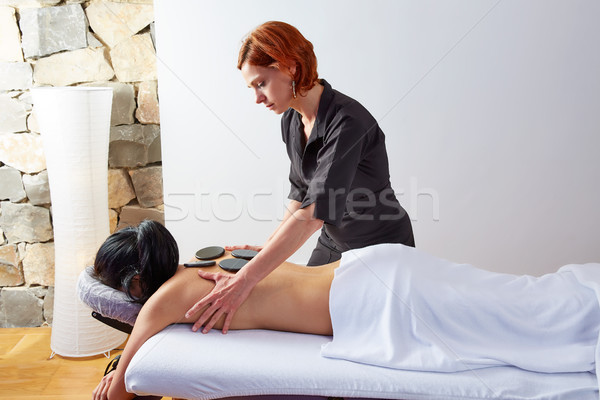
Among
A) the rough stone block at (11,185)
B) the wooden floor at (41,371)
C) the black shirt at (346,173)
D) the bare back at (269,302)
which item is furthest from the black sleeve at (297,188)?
the rough stone block at (11,185)

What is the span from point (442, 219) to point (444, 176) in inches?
8.6

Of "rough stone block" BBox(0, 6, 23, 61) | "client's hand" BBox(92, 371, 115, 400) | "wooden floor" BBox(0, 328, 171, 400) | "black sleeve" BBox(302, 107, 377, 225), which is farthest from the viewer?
"rough stone block" BBox(0, 6, 23, 61)

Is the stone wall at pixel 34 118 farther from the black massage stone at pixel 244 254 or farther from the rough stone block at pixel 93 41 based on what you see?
the black massage stone at pixel 244 254

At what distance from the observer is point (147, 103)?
2.59m

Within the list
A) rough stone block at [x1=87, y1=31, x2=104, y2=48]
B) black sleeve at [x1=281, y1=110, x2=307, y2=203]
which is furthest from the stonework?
black sleeve at [x1=281, y1=110, x2=307, y2=203]

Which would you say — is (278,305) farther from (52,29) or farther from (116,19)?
(52,29)

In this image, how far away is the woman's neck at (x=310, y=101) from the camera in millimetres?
1681

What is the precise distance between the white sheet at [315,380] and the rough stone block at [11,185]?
170cm

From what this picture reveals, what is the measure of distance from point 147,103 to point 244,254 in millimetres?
1255

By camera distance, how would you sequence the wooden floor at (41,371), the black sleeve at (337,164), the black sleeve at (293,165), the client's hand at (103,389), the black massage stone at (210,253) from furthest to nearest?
the wooden floor at (41,371) < the black sleeve at (293,165) < the black massage stone at (210,253) < the black sleeve at (337,164) < the client's hand at (103,389)

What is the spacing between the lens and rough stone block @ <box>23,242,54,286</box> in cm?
266

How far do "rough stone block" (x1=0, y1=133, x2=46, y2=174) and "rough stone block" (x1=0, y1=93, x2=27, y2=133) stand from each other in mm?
33

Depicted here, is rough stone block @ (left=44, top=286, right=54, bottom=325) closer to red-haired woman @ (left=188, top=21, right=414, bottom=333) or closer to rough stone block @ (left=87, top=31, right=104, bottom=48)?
rough stone block @ (left=87, top=31, right=104, bottom=48)

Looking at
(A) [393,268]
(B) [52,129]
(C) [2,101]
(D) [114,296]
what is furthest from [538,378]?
(C) [2,101]
